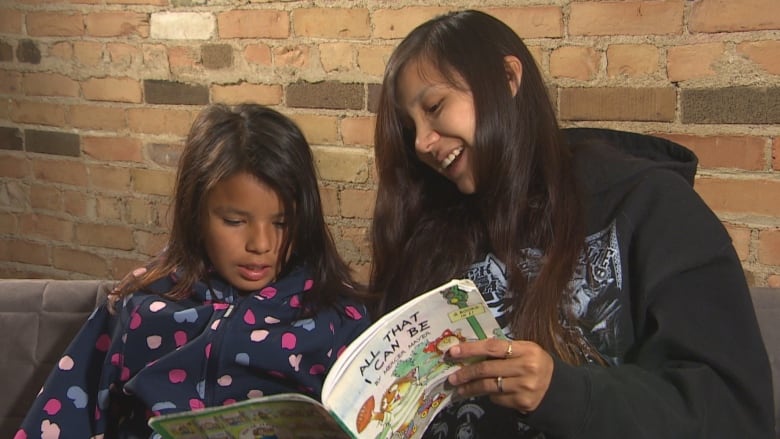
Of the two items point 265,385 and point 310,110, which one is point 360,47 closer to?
point 310,110

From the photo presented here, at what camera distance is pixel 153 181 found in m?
2.31

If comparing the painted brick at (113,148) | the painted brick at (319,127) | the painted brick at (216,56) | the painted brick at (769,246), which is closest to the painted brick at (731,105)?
the painted brick at (769,246)

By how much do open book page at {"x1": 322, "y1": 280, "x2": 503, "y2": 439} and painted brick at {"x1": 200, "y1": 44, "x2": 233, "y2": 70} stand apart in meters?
1.34

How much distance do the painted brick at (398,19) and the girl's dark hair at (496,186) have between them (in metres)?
0.54

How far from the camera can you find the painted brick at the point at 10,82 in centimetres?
248

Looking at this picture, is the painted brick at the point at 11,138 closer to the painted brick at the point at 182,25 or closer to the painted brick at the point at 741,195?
the painted brick at the point at 182,25

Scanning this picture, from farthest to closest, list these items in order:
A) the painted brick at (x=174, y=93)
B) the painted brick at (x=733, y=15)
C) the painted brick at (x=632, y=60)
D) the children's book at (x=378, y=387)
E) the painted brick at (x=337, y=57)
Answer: the painted brick at (x=174, y=93) → the painted brick at (x=337, y=57) → the painted brick at (x=632, y=60) → the painted brick at (x=733, y=15) → the children's book at (x=378, y=387)

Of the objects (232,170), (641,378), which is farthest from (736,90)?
(232,170)

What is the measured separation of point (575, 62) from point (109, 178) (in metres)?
1.42

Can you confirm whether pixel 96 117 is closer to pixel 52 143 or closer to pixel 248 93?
pixel 52 143

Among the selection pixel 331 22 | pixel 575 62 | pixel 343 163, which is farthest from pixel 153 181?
pixel 575 62

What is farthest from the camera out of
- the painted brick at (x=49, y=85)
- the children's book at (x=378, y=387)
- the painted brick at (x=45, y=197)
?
the painted brick at (x=45, y=197)

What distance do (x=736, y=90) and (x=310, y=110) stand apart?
38.6 inches

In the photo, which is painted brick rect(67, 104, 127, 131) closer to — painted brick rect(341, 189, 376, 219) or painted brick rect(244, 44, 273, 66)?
painted brick rect(244, 44, 273, 66)
